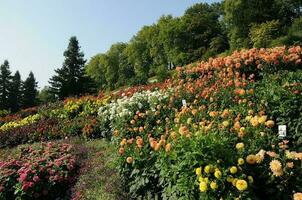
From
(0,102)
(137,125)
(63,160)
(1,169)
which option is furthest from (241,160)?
(0,102)

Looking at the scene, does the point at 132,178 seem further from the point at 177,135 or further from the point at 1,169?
the point at 1,169

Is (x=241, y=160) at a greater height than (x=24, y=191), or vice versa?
(x=241, y=160)

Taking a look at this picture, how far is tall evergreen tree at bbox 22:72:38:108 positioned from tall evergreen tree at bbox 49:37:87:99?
7.71 m

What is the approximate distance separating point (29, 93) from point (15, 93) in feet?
5.61

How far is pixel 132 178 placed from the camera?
739cm

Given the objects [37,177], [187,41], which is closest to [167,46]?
[187,41]

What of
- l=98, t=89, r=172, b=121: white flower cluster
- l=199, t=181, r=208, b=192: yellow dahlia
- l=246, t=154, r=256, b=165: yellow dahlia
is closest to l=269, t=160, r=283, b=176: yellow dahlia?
l=246, t=154, r=256, b=165: yellow dahlia

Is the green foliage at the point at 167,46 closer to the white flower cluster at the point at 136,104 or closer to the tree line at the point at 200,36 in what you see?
the tree line at the point at 200,36

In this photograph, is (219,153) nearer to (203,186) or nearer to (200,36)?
(203,186)

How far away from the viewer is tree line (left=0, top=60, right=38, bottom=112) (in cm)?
4924

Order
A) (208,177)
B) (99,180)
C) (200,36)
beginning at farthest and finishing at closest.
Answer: (200,36) < (99,180) < (208,177)

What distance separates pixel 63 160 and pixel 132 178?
8.95 ft

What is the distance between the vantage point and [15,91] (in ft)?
166

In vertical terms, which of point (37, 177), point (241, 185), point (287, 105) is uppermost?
point (287, 105)
